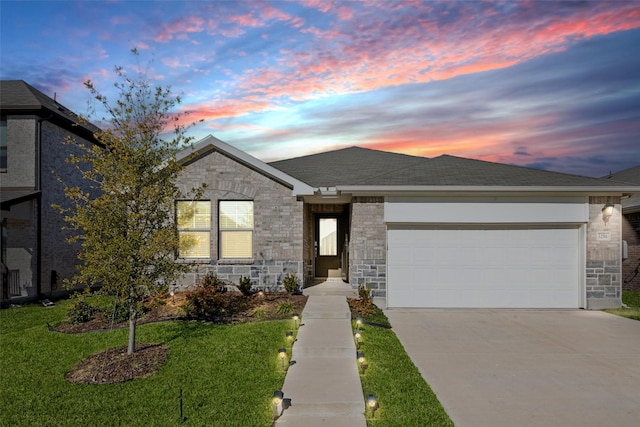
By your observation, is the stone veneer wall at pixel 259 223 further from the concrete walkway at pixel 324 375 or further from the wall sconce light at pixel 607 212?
the wall sconce light at pixel 607 212

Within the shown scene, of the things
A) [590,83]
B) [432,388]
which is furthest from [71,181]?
[590,83]

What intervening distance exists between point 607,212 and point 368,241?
23.1 feet

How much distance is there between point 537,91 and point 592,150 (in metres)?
4.83

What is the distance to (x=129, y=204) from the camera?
757 cm

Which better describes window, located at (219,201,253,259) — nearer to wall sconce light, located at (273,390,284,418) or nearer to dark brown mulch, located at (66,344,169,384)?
dark brown mulch, located at (66,344,169,384)

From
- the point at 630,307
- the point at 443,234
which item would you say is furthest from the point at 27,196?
the point at 630,307

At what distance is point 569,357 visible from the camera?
800cm

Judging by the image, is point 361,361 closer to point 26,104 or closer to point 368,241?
point 368,241

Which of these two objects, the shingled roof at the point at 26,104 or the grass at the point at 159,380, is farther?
the shingled roof at the point at 26,104

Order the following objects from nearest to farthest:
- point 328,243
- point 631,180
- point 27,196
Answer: point 27,196 < point 328,243 < point 631,180

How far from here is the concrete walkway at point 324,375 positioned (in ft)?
18.3

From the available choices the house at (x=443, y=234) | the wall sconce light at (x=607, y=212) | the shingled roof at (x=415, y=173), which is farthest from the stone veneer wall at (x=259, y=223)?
the wall sconce light at (x=607, y=212)

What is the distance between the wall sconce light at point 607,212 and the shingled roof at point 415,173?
66cm

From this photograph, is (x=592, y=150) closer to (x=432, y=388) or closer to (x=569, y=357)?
(x=569, y=357)
